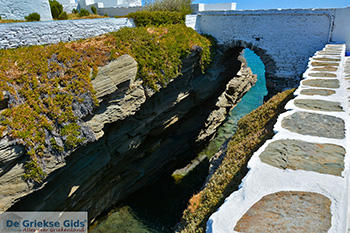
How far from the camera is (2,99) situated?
6770 millimetres

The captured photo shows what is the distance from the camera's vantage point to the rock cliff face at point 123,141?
7.61 metres

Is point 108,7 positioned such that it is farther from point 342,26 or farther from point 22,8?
point 342,26

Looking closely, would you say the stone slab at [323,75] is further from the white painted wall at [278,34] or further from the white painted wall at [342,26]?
the white painted wall at [278,34]

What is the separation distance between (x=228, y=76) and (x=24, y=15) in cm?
1364

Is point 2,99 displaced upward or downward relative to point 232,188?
upward

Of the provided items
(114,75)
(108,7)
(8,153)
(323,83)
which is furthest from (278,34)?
(108,7)

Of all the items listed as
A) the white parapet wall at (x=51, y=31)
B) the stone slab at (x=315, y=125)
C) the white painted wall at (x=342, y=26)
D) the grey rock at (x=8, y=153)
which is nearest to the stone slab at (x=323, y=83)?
the stone slab at (x=315, y=125)

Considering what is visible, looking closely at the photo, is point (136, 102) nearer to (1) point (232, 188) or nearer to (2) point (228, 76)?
(1) point (232, 188)

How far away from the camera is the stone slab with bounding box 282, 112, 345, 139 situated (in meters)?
4.00

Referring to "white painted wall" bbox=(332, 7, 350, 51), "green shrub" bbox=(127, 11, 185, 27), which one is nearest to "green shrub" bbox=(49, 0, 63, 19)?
"green shrub" bbox=(127, 11, 185, 27)

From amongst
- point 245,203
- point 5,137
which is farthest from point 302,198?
point 5,137

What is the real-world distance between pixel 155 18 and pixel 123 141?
25.5 ft

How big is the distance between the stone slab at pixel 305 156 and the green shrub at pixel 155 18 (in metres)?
11.9

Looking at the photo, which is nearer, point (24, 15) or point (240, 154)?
point (240, 154)
